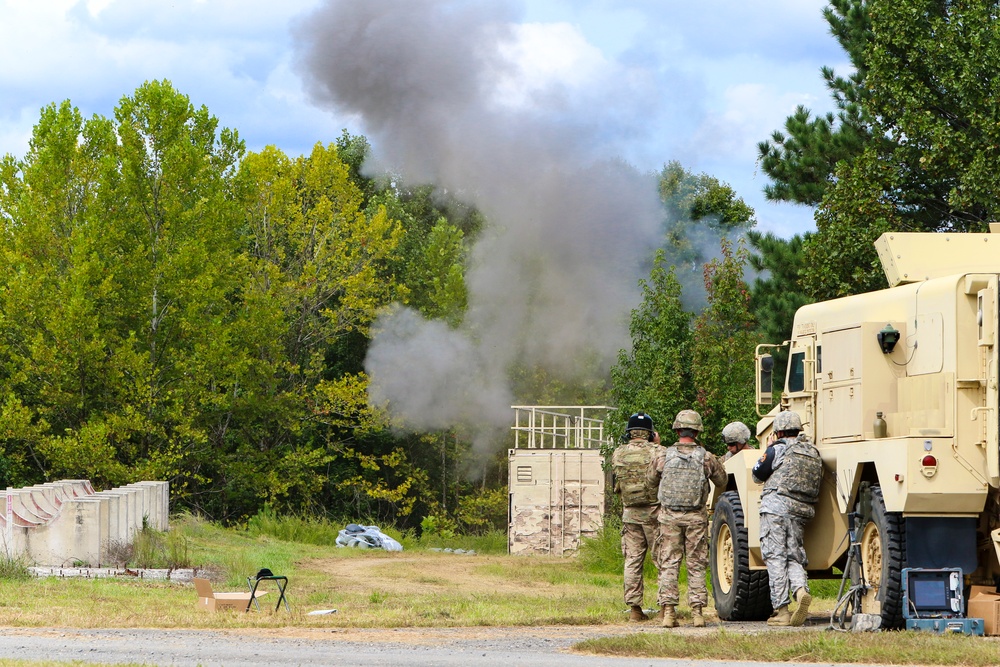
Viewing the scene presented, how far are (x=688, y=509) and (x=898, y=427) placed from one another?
198 cm

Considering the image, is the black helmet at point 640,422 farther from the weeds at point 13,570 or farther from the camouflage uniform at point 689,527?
the weeds at point 13,570

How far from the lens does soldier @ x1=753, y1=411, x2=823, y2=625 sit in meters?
12.4

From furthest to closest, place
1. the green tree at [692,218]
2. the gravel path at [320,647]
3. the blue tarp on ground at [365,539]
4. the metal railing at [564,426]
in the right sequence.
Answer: the metal railing at [564,426], the blue tarp on ground at [365,539], the green tree at [692,218], the gravel path at [320,647]

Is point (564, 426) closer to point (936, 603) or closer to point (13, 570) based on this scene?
point (13, 570)

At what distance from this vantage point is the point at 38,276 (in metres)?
35.7

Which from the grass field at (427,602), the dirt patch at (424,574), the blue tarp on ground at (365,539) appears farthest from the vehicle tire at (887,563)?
the blue tarp on ground at (365,539)

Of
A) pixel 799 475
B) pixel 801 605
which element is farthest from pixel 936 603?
pixel 799 475

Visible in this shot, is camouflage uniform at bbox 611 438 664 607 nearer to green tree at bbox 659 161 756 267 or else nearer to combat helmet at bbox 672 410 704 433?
combat helmet at bbox 672 410 704 433

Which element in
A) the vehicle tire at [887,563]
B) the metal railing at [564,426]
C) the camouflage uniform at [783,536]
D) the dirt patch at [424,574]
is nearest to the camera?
the vehicle tire at [887,563]

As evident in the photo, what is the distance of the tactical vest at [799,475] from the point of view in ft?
40.8

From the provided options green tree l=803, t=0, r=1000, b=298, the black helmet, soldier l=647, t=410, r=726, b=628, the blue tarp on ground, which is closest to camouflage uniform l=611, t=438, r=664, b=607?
the black helmet

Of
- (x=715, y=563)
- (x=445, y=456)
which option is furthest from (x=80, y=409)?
(x=715, y=563)

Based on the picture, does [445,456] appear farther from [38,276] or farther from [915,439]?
[915,439]

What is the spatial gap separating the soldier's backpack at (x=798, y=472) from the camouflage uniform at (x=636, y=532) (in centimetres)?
121
